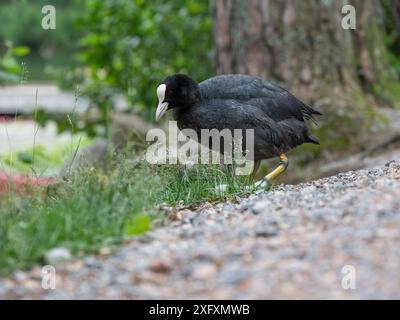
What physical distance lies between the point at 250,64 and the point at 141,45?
9.94 ft

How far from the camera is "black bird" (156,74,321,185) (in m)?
6.36

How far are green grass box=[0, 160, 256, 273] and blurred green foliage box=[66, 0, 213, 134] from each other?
18.6 ft

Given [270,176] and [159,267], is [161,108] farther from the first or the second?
[159,267]

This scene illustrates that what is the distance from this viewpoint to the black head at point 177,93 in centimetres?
641

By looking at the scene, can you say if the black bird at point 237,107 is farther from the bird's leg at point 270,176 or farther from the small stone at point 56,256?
the small stone at point 56,256

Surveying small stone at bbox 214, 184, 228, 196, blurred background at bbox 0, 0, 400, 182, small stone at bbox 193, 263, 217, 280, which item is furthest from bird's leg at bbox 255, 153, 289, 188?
small stone at bbox 193, 263, 217, 280

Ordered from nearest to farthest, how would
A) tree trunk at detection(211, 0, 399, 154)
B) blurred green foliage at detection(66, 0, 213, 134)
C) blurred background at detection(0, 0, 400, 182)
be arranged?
blurred background at detection(0, 0, 400, 182) → tree trunk at detection(211, 0, 399, 154) → blurred green foliage at detection(66, 0, 213, 134)

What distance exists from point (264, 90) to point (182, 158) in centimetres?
101

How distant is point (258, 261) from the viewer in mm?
3562

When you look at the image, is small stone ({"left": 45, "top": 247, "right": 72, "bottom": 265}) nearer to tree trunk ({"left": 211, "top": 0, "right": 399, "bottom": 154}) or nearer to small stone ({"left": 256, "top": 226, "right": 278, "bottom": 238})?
small stone ({"left": 256, "top": 226, "right": 278, "bottom": 238})

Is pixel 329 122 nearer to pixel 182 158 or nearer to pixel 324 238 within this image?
pixel 182 158
